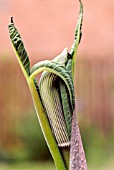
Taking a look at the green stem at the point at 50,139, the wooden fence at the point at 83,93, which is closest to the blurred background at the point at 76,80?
the wooden fence at the point at 83,93

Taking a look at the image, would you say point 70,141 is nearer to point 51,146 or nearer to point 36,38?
point 51,146

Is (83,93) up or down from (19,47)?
down

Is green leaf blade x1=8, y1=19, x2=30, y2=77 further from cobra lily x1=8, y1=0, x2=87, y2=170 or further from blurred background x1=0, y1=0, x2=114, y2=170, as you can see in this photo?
blurred background x1=0, y1=0, x2=114, y2=170

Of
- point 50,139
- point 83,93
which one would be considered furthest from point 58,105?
point 83,93

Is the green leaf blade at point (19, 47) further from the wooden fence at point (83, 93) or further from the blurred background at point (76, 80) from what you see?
the wooden fence at point (83, 93)

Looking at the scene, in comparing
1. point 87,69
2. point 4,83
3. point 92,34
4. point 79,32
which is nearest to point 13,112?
point 4,83

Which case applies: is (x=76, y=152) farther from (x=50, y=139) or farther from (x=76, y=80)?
(x=76, y=80)

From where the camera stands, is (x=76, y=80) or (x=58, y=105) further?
(x=76, y=80)
